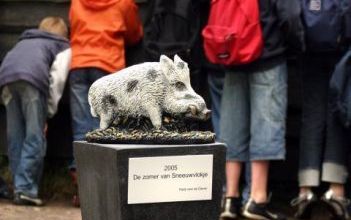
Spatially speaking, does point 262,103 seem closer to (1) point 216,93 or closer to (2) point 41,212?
(1) point 216,93

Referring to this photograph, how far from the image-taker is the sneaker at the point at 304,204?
8.34 meters

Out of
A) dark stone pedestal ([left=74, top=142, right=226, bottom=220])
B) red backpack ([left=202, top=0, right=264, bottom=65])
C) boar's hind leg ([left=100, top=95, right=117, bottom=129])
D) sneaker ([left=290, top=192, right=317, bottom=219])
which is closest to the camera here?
dark stone pedestal ([left=74, top=142, right=226, bottom=220])

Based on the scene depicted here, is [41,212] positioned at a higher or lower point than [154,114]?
lower

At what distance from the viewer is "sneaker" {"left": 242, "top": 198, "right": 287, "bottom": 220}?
26.5 ft

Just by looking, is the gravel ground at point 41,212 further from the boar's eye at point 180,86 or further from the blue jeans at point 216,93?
the boar's eye at point 180,86

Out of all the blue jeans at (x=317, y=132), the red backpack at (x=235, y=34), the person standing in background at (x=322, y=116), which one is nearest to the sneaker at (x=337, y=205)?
the person standing in background at (x=322, y=116)

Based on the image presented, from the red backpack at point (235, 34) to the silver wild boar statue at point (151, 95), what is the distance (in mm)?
2318

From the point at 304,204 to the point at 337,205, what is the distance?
0.31 metres

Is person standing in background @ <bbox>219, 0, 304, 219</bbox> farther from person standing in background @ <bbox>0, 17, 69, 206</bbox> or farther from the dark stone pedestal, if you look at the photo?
the dark stone pedestal

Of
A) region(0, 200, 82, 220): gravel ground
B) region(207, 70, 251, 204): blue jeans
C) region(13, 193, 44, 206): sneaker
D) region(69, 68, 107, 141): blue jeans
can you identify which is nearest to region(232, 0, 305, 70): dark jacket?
region(207, 70, 251, 204): blue jeans

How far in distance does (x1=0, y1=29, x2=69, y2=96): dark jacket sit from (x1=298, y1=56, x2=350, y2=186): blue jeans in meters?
2.20

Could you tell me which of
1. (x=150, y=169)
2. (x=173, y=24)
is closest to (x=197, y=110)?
(x=150, y=169)

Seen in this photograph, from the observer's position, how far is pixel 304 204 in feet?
27.3

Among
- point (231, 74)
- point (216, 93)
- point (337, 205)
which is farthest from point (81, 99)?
point (337, 205)
